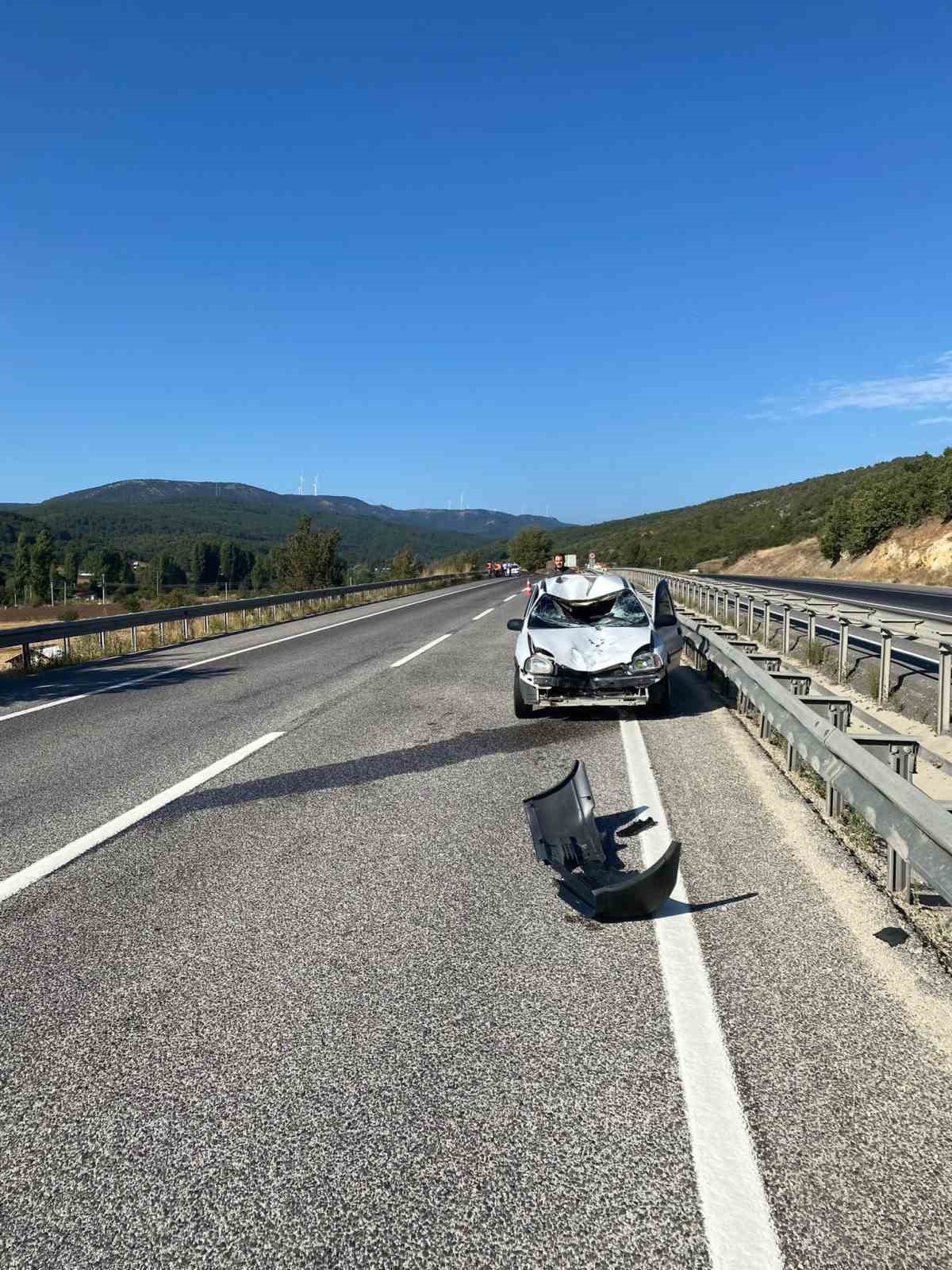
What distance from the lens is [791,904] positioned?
4.48 meters

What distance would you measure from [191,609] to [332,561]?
165 ft

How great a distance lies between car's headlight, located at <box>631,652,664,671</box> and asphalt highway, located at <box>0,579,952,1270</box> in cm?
266

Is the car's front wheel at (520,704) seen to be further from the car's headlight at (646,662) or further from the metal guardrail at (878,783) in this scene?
the metal guardrail at (878,783)

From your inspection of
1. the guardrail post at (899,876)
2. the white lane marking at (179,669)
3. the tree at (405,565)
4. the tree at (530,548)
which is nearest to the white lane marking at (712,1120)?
the guardrail post at (899,876)

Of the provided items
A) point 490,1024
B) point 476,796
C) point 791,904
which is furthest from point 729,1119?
point 476,796

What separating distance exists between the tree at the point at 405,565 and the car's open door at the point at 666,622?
54.0m

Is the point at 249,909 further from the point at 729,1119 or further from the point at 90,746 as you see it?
the point at 90,746

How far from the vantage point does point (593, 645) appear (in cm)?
953

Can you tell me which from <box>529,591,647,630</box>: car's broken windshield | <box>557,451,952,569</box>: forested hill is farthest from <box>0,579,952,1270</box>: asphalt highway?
<box>557,451,952,569</box>: forested hill

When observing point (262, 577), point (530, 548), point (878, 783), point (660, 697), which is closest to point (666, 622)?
point (660, 697)

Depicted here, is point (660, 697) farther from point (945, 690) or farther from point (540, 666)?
point (945, 690)

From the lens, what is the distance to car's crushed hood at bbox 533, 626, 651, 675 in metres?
9.34

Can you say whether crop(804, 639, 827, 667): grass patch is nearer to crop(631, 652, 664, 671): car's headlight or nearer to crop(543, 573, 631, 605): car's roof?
crop(543, 573, 631, 605): car's roof

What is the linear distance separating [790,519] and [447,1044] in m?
94.0
